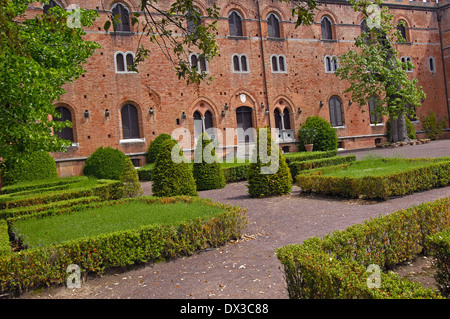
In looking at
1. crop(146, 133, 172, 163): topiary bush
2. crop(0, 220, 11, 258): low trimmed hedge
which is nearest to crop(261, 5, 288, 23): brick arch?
crop(146, 133, 172, 163): topiary bush

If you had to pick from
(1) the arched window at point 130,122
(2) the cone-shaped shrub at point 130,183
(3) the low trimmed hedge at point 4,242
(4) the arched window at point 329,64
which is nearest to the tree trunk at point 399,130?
(4) the arched window at point 329,64

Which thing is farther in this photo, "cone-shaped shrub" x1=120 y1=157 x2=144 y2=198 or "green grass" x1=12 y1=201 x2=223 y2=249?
"cone-shaped shrub" x1=120 y1=157 x2=144 y2=198

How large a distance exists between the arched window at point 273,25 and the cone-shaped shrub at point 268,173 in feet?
54.0

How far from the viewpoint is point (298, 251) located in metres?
3.83

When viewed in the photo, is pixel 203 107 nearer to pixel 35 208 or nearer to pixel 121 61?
pixel 121 61

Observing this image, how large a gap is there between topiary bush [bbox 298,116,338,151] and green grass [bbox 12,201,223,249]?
16.5 metres

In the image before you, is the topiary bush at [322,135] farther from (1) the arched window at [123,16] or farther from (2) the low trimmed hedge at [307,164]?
(1) the arched window at [123,16]

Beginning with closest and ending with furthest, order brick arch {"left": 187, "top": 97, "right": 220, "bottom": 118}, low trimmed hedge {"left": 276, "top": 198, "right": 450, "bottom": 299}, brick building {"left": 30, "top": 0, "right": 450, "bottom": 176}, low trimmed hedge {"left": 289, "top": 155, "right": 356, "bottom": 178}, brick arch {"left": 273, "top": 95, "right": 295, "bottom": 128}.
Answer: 1. low trimmed hedge {"left": 276, "top": 198, "right": 450, "bottom": 299}
2. low trimmed hedge {"left": 289, "top": 155, "right": 356, "bottom": 178}
3. brick building {"left": 30, "top": 0, "right": 450, "bottom": 176}
4. brick arch {"left": 187, "top": 97, "right": 220, "bottom": 118}
5. brick arch {"left": 273, "top": 95, "right": 295, "bottom": 128}

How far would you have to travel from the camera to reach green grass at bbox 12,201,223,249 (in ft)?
19.4

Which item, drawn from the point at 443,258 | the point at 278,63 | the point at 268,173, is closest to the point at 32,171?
the point at 268,173

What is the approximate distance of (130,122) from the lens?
21359mm

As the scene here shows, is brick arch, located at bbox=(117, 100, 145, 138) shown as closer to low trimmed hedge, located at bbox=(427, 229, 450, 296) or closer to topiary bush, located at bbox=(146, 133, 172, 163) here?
topiary bush, located at bbox=(146, 133, 172, 163)
